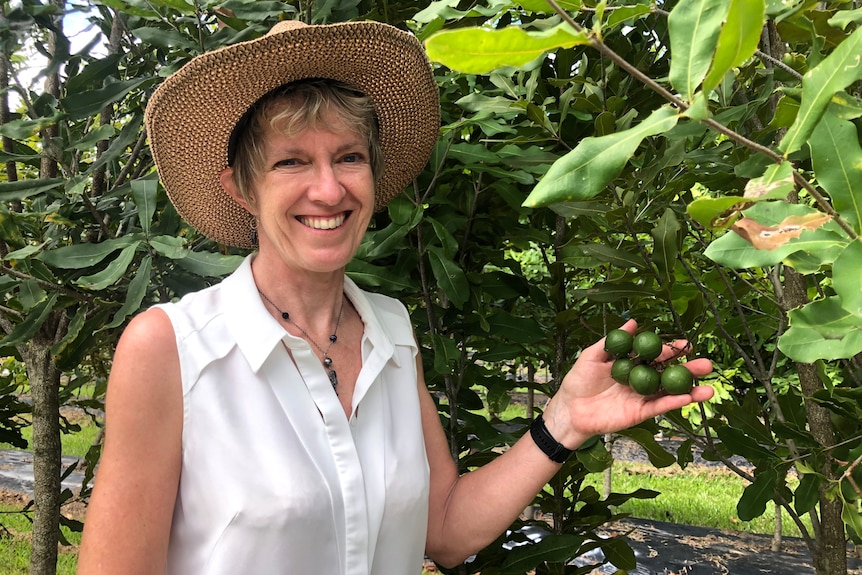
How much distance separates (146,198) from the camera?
5.74 feet

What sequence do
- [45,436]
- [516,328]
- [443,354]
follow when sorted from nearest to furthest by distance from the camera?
[443,354] < [516,328] < [45,436]

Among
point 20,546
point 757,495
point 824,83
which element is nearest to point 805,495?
point 757,495

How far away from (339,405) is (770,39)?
3.92 ft

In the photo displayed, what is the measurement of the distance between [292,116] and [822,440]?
1.29m

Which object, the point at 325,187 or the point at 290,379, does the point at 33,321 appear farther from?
the point at 325,187

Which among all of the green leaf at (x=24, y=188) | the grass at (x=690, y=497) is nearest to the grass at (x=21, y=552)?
the green leaf at (x=24, y=188)

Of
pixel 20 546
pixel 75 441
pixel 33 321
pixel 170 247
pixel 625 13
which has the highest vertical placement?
pixel 625 13

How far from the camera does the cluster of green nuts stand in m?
1.32

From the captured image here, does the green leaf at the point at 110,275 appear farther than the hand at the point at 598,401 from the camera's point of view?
Yes

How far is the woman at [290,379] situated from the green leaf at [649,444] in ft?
0.92

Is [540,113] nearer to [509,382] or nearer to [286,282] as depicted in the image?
[286,282]

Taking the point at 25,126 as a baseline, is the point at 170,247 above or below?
below

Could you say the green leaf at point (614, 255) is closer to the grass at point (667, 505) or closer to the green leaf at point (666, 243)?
the green leaf at point (666, 243)

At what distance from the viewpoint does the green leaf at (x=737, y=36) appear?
0.65 meters
